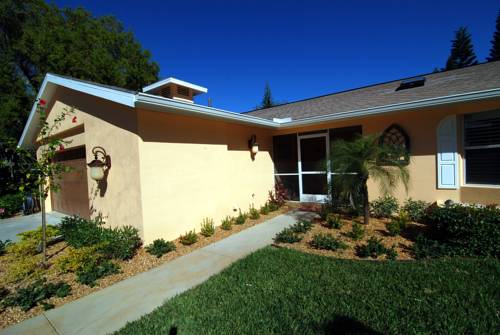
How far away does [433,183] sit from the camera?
20.2 feet

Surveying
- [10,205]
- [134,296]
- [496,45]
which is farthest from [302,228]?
[496,45]

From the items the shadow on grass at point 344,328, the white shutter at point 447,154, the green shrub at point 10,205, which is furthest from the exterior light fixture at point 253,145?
the green shrub at point 10,205

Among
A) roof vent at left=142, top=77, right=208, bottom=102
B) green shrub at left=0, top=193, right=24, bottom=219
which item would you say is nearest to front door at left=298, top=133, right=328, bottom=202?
roof vent at left=142, top=77, right=208, bottom=102

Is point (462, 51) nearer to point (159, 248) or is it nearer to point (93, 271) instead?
point (159, 248)

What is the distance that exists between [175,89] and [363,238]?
7151 mm

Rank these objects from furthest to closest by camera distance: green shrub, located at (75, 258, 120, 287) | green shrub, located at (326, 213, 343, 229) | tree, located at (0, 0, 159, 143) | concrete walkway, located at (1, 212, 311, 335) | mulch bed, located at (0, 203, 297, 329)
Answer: tree, located at (0, 0, 159, 143) < green shrub, located at (326, 213, 343, 229) < green shrub, located at (75, 258, 120, 287) < mulch bed, located at (0, 203, 297, 329) < concrete walkway, located at (1, 212, 311, 335)

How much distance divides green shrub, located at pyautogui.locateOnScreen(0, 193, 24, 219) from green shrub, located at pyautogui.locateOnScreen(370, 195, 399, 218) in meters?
14.1

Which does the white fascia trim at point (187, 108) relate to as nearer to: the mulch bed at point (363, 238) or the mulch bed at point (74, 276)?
the mulch bed at point (74, 276)

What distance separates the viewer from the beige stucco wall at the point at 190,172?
517 cm

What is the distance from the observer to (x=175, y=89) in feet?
26.5

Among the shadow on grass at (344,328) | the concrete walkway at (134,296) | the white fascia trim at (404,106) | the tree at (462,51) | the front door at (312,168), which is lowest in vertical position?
the concrete walkway at (134,296)

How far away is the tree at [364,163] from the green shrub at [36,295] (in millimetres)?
5546

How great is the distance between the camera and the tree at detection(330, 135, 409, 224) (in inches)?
207

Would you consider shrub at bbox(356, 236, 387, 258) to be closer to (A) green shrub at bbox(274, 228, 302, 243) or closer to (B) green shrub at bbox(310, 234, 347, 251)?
(B) green shrub at bbox(310, 234, 347, 251)
